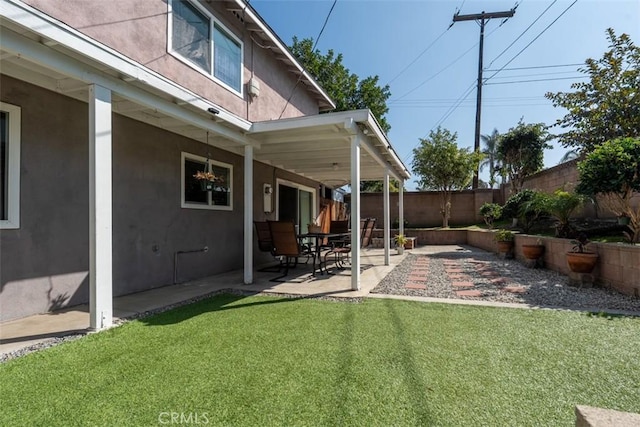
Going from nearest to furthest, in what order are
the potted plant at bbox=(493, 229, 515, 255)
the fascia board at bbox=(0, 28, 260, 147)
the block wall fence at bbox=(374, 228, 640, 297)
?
1. the fascia board at bbox=(0, 28, 260, 147)
2. the block wall fence at bbox=(374, 228, 640, 297)
3. the potted plant at bbox=(493, 229, 515, 255)

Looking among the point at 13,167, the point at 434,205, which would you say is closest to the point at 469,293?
the point at 13,167

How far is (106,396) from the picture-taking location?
2.20 metres

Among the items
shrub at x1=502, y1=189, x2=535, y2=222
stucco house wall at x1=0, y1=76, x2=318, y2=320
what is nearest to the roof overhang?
stucco house wall at x1=0, y1=76, x2=318, y2=320

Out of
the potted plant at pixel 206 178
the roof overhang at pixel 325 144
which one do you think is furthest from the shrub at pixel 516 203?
the potted plant at pixel 206 178

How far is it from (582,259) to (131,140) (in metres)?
7.51

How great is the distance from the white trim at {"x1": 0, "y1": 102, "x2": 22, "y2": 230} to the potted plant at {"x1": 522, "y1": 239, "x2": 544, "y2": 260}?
29.7 ft

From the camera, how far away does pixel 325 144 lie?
21.8ft

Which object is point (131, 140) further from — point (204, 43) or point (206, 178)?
point (204, 43)

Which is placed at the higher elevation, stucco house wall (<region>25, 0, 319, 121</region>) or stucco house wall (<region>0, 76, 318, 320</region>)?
stucco house wall (<region>25, 0, 319, 121</region>)

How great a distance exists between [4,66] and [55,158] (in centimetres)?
108

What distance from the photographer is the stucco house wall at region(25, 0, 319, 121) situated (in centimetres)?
375

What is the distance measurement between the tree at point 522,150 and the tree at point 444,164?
126cm

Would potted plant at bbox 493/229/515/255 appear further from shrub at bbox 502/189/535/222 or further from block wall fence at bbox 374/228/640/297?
shrub at bbox 502/189/535/222

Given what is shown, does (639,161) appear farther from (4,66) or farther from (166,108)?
(4,66)
